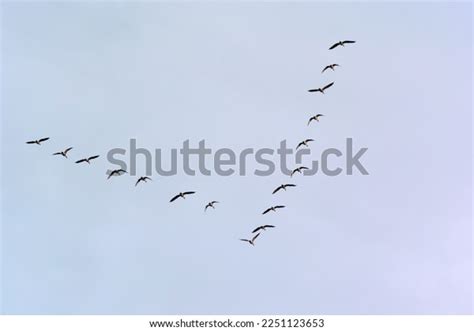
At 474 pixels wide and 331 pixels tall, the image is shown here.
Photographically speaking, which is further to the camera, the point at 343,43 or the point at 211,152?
the point at 211,152

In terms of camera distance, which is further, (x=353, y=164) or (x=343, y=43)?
(x=353, y=164)

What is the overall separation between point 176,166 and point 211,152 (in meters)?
4.63

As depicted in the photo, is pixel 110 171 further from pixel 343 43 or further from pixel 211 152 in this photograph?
pixel 343 43

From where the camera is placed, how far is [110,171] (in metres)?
150

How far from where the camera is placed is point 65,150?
478 feet
